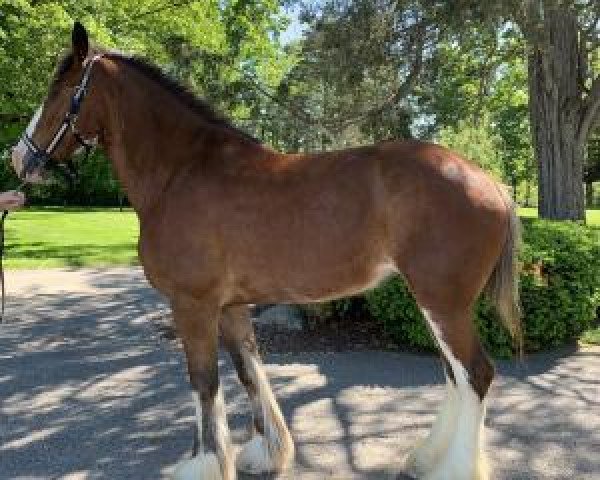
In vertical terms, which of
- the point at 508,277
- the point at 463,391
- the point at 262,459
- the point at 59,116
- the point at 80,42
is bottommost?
the point at 262,459

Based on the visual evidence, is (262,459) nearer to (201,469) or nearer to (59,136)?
(201,469)

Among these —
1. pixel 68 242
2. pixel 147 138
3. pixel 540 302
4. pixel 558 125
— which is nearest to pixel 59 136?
pixel 147 138

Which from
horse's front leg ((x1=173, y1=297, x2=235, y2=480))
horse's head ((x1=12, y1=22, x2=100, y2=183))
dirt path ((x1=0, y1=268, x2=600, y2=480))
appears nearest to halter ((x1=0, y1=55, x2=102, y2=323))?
horse's head ((x1=12, y1=22, x2=100, y2=183))

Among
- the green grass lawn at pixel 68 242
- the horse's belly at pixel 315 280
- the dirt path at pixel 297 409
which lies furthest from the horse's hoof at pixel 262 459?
the green grass lawn at pixel 68 242

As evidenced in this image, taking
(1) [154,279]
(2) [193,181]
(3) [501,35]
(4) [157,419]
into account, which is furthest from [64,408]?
(3) [501,35]

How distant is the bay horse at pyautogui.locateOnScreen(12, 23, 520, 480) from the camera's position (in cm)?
357

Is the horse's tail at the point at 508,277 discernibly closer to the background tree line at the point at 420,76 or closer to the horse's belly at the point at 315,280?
the horse's belly at the point at 315,280

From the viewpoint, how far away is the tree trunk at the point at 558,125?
10039mm

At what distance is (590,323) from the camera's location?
7672 millimetres

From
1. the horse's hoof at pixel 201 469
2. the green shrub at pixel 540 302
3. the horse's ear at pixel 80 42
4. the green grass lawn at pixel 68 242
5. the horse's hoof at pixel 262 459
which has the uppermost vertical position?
the horse's ear at pixel 80 42

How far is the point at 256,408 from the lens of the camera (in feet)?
14.1

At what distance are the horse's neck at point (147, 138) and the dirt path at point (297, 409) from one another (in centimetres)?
165

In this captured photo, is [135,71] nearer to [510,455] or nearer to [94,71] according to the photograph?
[94,71]

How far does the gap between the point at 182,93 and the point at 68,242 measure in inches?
579
